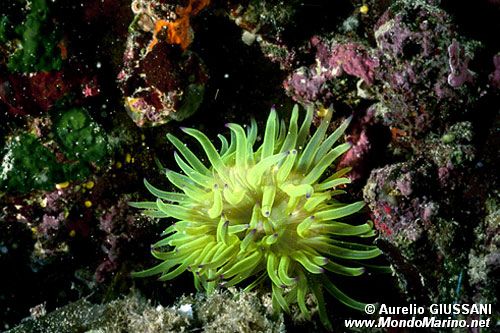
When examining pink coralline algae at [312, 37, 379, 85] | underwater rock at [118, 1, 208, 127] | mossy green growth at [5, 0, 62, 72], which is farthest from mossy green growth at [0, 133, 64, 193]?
pink coralline algae at [312, 37, 379, 85]

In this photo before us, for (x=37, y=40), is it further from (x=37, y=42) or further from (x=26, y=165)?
(x=26, y=165)

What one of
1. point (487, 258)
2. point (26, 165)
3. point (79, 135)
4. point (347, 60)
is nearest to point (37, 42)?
point (79, 135)

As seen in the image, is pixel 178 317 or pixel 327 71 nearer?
pixel 178 317

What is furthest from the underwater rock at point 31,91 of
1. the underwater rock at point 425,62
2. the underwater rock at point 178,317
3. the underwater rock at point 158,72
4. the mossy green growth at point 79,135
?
the underwater rock at point 425,62

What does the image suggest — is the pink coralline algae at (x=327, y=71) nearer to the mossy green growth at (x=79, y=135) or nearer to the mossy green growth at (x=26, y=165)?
the mossy green growth at (x=79, y=135)

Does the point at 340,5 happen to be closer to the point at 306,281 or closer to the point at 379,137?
the point at 379,137

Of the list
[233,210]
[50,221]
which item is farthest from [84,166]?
[233,210]
